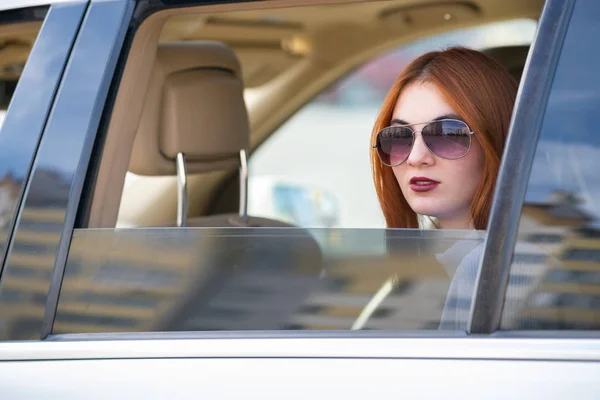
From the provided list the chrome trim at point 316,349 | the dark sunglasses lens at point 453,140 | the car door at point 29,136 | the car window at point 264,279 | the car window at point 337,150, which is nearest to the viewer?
the chrome trim at point 316,349

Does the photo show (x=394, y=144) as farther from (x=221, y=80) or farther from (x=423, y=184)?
(x=221, y=80)

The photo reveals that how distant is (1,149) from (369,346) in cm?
74

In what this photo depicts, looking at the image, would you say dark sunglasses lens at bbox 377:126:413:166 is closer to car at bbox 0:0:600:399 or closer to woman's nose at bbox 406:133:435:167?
woman's nose at bbox 406:133:435:167

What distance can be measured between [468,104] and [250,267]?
602 mm

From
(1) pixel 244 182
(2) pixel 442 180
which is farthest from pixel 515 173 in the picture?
(1) pixel 244 182

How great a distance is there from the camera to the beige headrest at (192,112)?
215 cm

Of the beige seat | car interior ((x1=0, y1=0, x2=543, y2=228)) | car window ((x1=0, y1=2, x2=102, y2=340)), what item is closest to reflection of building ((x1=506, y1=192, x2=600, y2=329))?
car interior ((x1=0, y1=0, x2=543, y2=228))

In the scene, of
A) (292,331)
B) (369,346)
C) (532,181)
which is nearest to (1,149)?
(292,331)

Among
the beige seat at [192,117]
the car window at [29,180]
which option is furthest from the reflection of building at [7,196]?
the beige seat at [192,117]

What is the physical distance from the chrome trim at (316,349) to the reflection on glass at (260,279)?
0.15 feet

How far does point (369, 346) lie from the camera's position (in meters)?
1.40

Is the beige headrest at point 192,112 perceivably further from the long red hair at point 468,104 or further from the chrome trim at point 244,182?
the long red hair at point 468,104

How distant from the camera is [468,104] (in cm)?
187

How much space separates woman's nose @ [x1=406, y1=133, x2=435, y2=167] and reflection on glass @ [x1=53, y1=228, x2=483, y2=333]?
417mm
